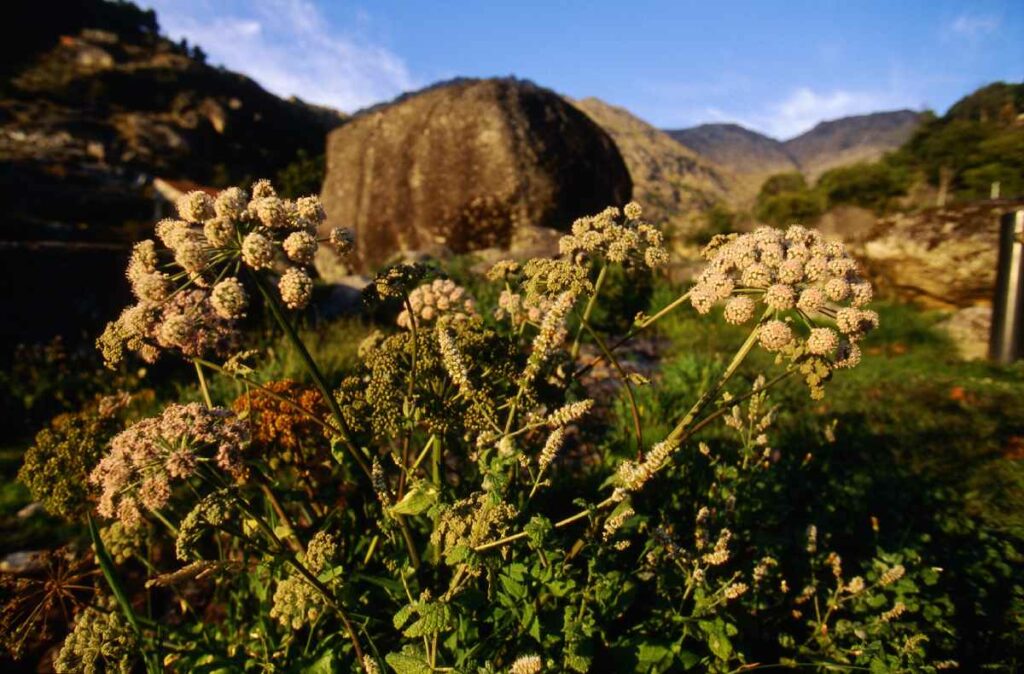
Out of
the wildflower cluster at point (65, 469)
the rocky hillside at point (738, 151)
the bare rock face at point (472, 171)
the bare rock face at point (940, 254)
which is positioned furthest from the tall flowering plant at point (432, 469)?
the rocky hillside at point (738, 151)

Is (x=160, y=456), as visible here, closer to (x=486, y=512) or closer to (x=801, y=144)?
(x=486, y=512)

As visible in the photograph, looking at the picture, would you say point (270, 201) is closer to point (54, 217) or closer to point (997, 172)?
point (54, 217)

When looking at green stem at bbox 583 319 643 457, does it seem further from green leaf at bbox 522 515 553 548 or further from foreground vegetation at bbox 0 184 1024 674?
green leaf at bbox 522 515 553 548

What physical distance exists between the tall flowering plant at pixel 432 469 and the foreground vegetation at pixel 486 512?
12 mm

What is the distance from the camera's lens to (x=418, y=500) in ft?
5.27

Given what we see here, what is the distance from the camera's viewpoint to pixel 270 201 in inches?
56.8

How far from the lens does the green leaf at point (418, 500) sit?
1.59 metres

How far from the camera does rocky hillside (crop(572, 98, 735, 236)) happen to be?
74.1 metres

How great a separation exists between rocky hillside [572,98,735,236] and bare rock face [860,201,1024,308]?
166ft

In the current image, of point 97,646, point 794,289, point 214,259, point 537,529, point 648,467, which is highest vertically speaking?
point 214,259

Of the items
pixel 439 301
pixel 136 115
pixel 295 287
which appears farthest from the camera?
pixel 136 115

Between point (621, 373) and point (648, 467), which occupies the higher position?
point (621, 373)

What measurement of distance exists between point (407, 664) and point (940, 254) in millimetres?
12682

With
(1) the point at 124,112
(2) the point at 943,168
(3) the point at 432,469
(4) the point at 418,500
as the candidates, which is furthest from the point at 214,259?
(1) the point at 124,112
